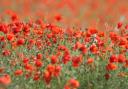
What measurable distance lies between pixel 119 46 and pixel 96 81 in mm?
536

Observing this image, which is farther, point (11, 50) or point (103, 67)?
point (11, 50)

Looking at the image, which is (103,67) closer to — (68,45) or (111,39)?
(111,39)

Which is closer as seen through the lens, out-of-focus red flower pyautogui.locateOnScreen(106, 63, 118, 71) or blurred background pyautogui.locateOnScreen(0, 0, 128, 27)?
out-of-focus red flower pyautogui.locateOnScreen(106, 63, 118, 71)

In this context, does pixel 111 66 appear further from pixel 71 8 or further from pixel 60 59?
pixel 71 8

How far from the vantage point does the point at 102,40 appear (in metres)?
5.01

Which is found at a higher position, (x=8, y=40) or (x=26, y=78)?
(x=8, y=40)

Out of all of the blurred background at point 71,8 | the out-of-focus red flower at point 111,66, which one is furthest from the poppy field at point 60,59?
the blurred background at point 71,8

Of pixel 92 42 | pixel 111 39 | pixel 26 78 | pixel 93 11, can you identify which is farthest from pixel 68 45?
pixel 93 11

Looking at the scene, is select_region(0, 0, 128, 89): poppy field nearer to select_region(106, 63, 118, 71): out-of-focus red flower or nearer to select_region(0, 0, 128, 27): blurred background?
select_region(106, 63, 118, 71): out-of-focus red flower

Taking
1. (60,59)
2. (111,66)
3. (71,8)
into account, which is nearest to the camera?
(111,66)

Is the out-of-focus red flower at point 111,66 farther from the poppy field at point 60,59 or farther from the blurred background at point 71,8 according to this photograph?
the blurred background at point 71,8

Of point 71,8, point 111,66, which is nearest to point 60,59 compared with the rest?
point 111,66

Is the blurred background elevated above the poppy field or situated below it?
above

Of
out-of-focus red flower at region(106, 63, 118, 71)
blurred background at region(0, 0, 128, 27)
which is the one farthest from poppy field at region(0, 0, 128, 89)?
blurred background at region(0, 0, 128, 27)
